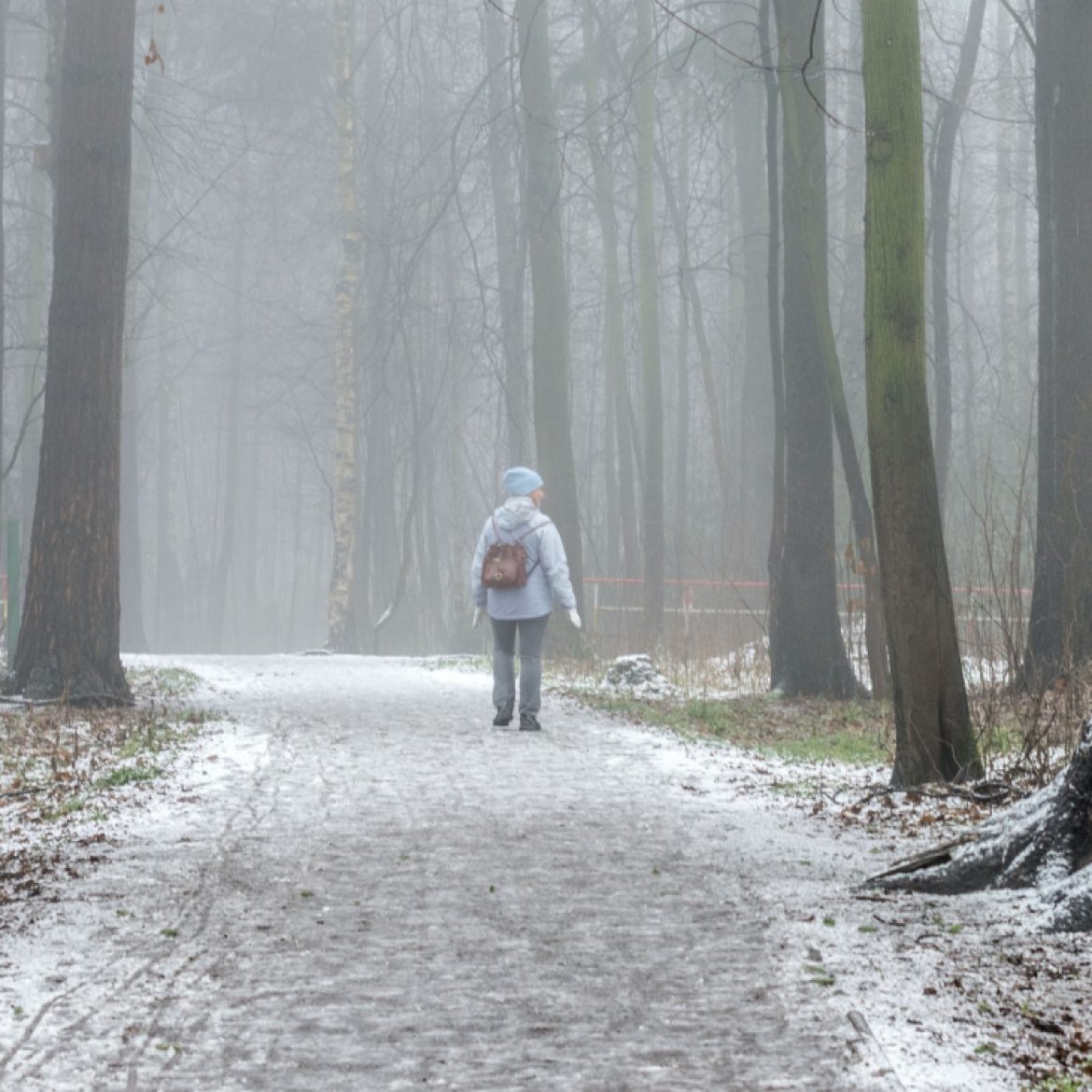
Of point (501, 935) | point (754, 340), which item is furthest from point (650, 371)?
point (501, 935)

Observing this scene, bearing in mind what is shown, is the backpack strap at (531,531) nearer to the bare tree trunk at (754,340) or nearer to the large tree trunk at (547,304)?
the large tree trunk at (547,304)

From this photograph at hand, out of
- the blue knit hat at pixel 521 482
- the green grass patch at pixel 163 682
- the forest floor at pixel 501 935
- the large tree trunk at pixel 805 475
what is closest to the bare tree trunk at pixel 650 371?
the green grass patch at pixel 163 682

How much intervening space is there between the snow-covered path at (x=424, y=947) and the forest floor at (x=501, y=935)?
14 mm

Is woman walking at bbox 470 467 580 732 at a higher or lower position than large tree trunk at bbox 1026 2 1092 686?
lower

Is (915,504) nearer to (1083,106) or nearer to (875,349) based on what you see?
(875,349)

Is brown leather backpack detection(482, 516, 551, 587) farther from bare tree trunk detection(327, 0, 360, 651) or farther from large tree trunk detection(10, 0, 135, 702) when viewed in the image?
bare tree trunk detection(327, 0, 360, 651)

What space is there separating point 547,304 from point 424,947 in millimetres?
17311

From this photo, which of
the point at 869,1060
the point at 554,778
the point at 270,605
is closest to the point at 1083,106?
the point at 554,778

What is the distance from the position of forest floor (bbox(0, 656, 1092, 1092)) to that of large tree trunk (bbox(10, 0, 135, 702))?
11.7ft

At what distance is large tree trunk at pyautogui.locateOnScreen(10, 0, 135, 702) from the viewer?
1337cm

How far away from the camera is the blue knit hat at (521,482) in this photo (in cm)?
1242

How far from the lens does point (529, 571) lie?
1225 cm

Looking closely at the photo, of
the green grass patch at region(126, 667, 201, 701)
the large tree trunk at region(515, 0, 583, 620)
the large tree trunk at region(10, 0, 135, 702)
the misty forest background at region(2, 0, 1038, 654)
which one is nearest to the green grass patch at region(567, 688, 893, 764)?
the misty forest background at region(2, 0, 1038, 654)

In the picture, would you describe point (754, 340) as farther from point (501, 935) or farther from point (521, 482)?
point (501, 935)
